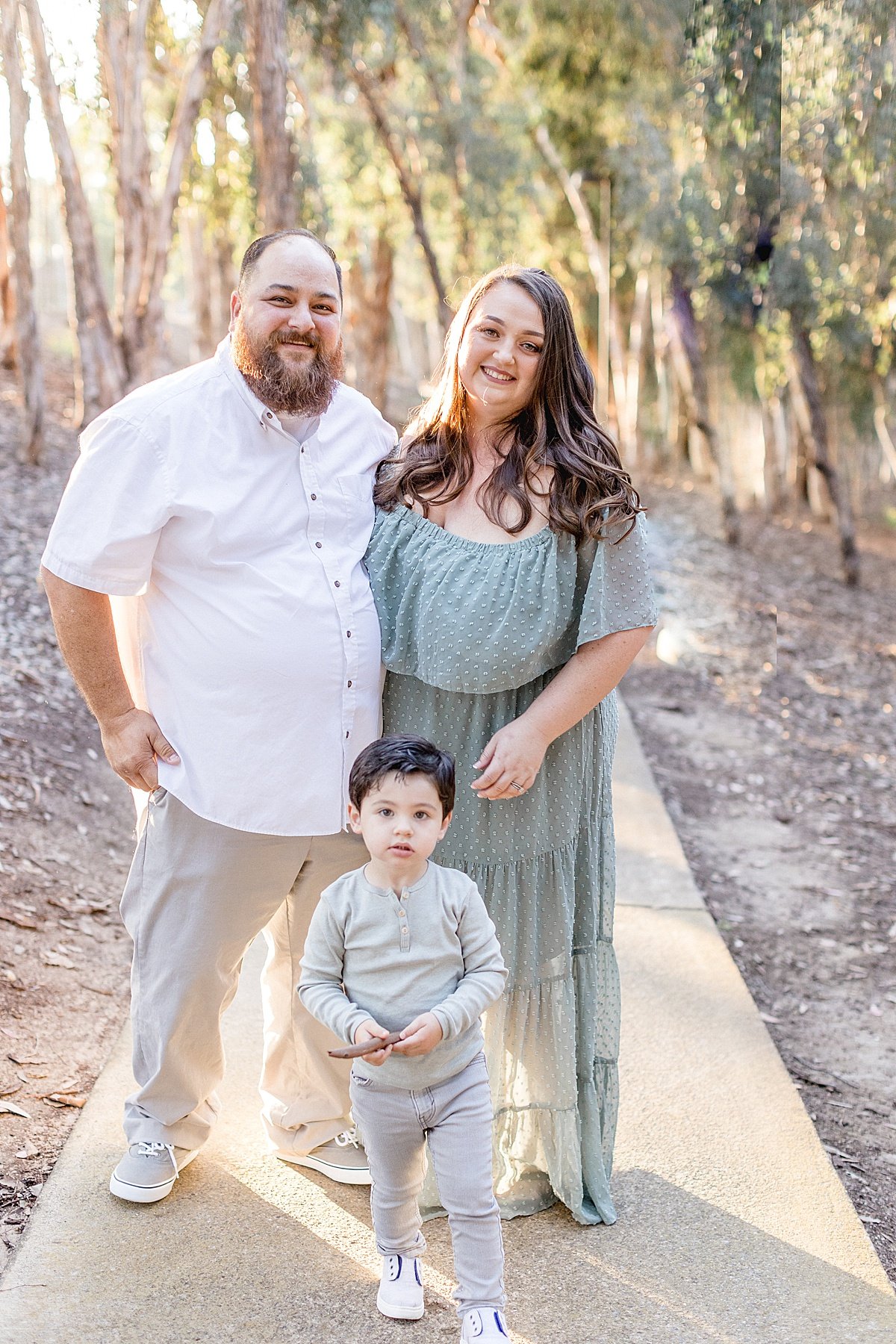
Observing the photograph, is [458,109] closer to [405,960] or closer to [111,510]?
[111,510]

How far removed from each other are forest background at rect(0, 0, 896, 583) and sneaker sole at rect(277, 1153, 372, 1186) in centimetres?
573

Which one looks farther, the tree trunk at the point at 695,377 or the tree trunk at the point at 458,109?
the tree trunk at the point at 458,109

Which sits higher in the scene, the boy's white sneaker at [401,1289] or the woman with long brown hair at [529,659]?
the woman with long brown hair at [529,659]

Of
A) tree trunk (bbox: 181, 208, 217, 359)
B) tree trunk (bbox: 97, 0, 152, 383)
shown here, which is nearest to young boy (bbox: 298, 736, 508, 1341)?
tree trunk (bbox: 97, 0, 152, 383)

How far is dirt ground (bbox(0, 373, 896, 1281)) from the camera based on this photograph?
3.54 meters

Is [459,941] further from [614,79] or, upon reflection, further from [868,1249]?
[614,79]

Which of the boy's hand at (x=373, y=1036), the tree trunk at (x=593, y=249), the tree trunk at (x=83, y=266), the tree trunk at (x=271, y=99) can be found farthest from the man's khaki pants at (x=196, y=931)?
the tree trunk at (x=593, y=249)

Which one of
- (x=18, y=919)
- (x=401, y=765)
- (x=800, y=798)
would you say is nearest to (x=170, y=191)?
(x=800, y=798)

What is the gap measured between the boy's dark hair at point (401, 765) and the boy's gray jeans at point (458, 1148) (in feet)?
1.73

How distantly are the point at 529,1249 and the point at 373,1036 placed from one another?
2.95 ft

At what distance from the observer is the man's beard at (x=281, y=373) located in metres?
2.66

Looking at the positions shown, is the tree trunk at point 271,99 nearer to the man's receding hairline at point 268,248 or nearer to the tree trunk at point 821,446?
the man's receding hairline at point 268,248

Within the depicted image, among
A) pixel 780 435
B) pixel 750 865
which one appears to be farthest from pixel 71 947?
pixel 780 435

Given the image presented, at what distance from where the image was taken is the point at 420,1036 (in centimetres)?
216
